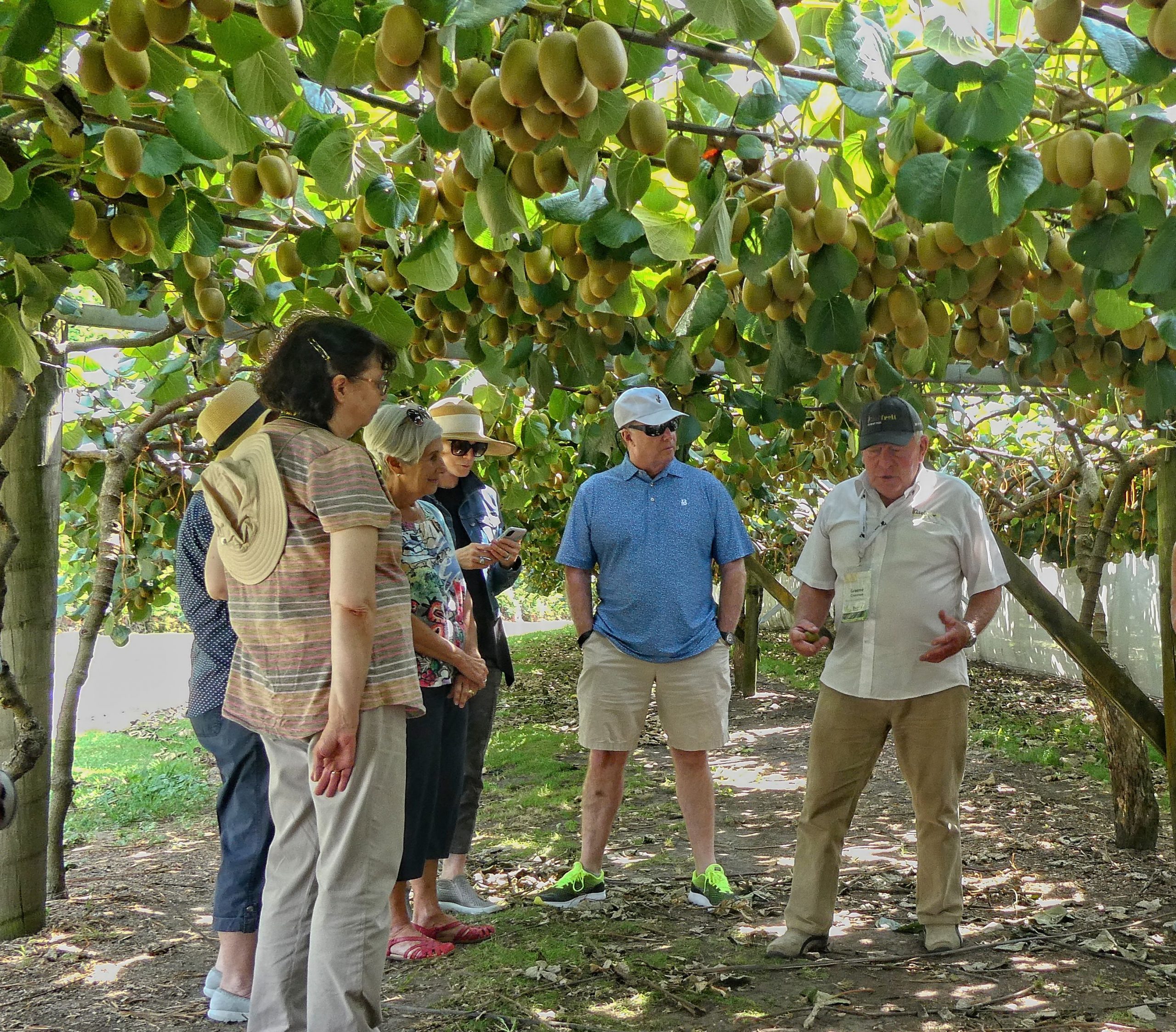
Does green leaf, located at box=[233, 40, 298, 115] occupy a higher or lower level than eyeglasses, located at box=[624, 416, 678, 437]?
higher

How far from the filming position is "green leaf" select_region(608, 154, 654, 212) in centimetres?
194

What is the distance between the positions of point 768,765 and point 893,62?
6.18 m

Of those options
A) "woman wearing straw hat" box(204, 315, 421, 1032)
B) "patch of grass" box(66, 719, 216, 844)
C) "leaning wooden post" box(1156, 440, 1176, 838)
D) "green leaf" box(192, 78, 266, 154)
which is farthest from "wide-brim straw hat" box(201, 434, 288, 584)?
"patch of grass" box(66, 719, 216, 844)

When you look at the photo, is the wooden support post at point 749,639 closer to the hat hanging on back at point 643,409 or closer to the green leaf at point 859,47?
the hat hanging on back at point 643,409

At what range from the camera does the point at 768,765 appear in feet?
24.3

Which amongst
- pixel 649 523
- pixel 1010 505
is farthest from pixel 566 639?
pixel 649 523

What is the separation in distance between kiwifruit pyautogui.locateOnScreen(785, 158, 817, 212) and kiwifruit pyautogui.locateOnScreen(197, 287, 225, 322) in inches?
55.4

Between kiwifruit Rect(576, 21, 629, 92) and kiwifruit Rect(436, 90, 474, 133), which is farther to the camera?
kiwifruit Rect(436, 90, 474, 133)

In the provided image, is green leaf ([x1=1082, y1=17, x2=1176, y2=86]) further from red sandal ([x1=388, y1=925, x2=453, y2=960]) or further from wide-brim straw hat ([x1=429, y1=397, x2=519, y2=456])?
red sandal ([x1=388, y1=925, x2=453, y2=960])

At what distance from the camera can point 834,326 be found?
2.40 metres

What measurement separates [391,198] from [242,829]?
62.5 inches

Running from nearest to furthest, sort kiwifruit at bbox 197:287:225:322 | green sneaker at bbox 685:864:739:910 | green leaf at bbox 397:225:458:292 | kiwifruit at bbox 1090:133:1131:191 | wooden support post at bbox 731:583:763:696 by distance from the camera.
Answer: kiwifruit at bbox 1090:133:1131:191
green leaf at bbox 397:225:458:292
kiwifruit at bbox 197:287:225:322
green sneaker at bbox 685:864:739:910
wooden support post at bbox 731:583:763:696

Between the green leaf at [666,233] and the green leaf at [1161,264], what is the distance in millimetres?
826

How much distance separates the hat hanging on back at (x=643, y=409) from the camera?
3.81 m
